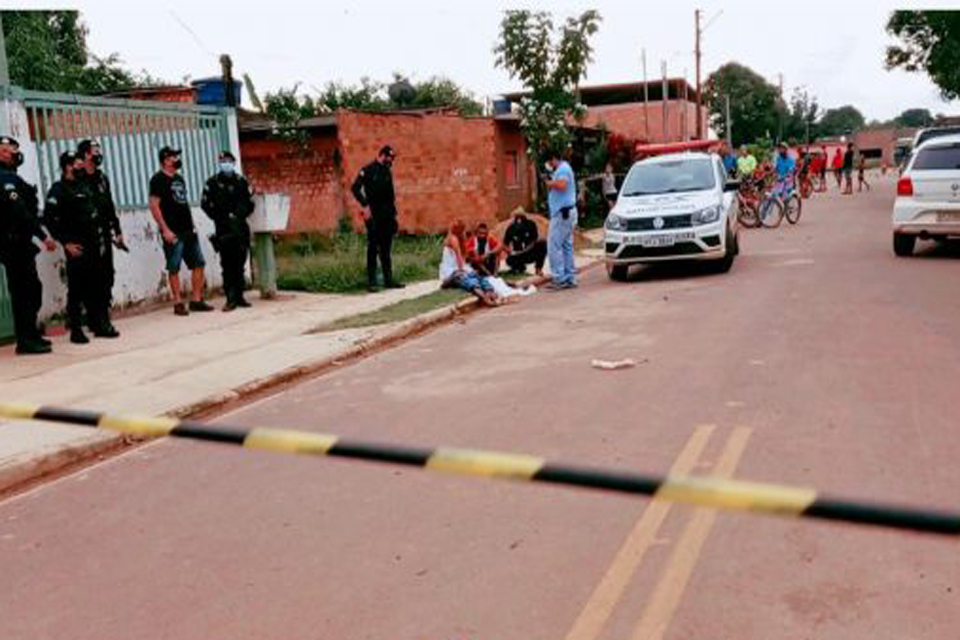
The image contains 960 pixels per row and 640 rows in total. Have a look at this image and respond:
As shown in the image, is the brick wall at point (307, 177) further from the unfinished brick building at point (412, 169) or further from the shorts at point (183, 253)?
the shorts at point (183, 253)

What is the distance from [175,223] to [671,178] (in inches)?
286

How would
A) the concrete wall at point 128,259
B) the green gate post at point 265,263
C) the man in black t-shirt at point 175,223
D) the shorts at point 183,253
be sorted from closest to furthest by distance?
the concrete wall at point 128,259 → the man in black t-shirt at point 175,223 → the shorts at point 183,253 → the green gate post at point 265,263

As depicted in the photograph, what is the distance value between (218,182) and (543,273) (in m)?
5.43

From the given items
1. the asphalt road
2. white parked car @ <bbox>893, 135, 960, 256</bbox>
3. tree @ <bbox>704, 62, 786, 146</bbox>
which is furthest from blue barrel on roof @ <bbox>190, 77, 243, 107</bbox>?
tree @ <bbox>704, 62, 786, 146</bbox>

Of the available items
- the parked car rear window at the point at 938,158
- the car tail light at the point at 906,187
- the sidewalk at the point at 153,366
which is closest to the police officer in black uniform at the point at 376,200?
the sidewalk at the point at 153,366

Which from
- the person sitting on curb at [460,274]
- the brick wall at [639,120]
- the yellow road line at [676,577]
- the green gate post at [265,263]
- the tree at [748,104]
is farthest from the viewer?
the tree at [748,104]

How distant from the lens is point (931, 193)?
42.7ft

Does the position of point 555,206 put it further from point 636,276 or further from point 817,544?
point 817,544

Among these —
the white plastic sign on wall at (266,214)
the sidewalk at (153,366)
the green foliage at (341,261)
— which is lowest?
the sidewalk at (153,366)

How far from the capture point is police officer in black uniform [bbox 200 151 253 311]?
464 inches

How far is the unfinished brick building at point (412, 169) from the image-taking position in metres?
22.7

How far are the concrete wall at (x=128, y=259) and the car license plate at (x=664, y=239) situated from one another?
606 cm

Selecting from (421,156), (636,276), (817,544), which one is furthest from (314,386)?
(421,156)

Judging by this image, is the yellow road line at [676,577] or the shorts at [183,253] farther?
the shorts at [183,253]
